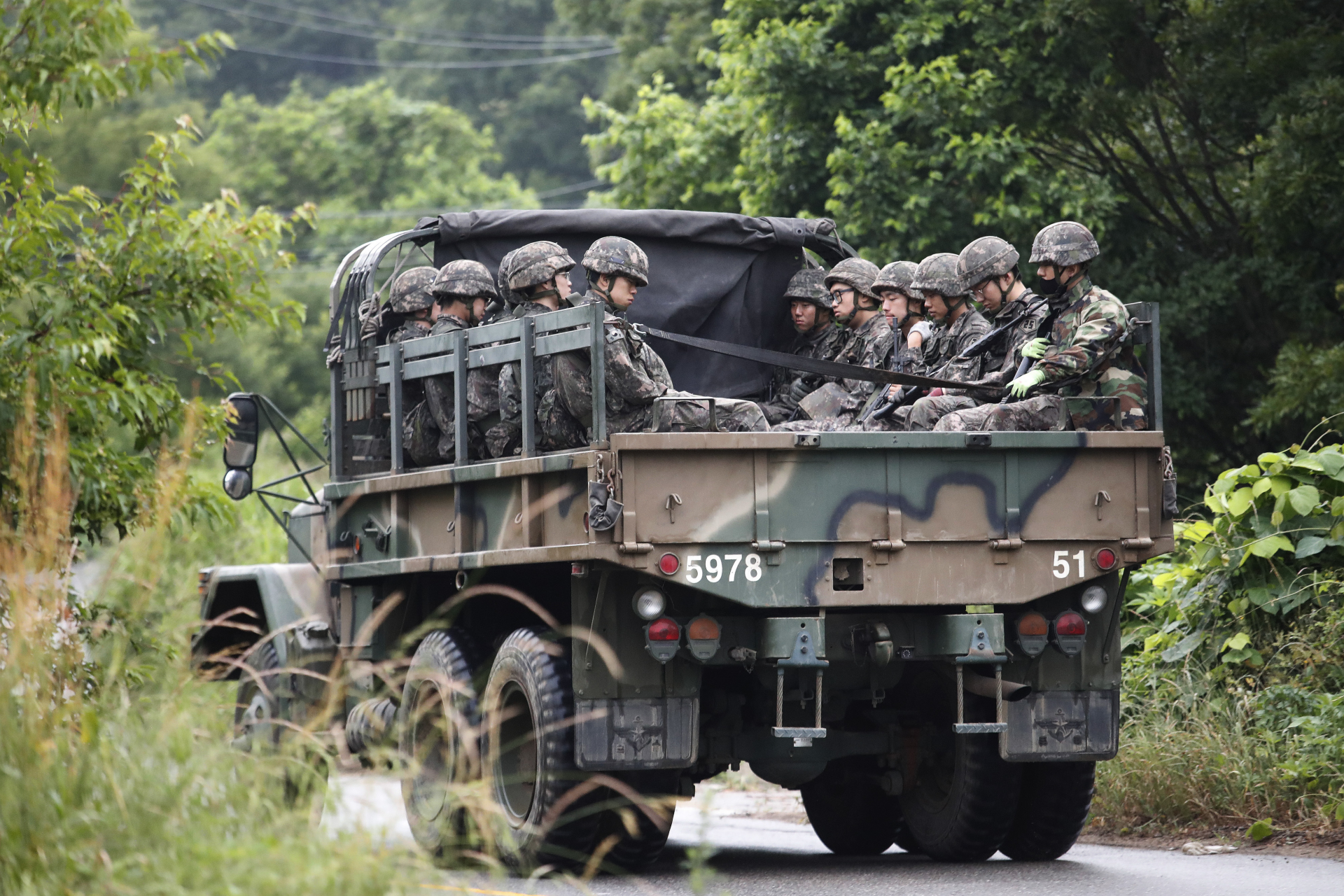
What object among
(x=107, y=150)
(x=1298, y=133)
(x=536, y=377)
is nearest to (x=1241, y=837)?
(x=536, y=377)

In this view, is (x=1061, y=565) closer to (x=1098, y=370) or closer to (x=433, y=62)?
(x=1098, y=370)

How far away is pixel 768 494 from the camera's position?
25.3 ft

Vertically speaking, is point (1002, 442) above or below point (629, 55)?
below

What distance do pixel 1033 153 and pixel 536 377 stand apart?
364 inches

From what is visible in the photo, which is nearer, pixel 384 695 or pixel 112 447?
pixel 112 447

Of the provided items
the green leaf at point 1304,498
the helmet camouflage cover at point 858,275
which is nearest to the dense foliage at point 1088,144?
the green leaf at point 1304,498

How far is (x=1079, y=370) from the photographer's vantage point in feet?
28.4

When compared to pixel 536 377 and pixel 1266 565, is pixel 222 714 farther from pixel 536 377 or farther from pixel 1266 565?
pixel 1266 565

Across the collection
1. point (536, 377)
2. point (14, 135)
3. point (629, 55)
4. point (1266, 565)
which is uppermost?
point (629, 55)

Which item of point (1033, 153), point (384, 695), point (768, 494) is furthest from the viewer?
point (1033, 153)

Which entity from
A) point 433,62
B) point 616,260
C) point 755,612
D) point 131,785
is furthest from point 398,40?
point 131,785

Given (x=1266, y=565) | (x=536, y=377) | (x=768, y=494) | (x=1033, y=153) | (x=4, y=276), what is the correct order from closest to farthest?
(x=768, y=494)
(x=4, y=276)
(x=536, y=377)
(x=1266, y=565)
(x=1033, y=153)

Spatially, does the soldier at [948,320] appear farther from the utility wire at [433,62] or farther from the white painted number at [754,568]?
the utility wire at [433,62]

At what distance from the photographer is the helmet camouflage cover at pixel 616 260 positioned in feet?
30.3
